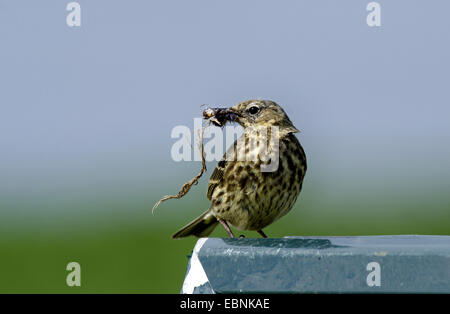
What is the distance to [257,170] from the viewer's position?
550 centimetres

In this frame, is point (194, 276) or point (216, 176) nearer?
point (194, 276)

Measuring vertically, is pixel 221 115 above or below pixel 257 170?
above

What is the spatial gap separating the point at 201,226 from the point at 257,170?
953 mm

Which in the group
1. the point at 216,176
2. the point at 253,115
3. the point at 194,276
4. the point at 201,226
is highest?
the point at 253,115

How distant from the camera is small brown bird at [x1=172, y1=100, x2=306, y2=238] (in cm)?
549

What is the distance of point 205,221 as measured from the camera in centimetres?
623

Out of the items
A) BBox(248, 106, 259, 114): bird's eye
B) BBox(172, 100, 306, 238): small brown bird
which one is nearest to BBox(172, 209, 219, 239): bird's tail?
BBox(172, 100, 306, 238): small brown bird

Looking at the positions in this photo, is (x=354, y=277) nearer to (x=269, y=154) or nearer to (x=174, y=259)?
(x=269, y=154)

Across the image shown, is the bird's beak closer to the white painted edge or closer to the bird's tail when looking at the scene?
the bird's tail

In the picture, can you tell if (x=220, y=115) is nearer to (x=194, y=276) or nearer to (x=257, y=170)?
(x=257, y=170)

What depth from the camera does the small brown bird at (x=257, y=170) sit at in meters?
5.49

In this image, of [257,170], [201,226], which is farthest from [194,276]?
[201,226]

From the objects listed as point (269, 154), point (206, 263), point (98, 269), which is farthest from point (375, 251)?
point (98, 269)

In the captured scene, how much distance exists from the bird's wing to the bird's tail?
0.26 m
